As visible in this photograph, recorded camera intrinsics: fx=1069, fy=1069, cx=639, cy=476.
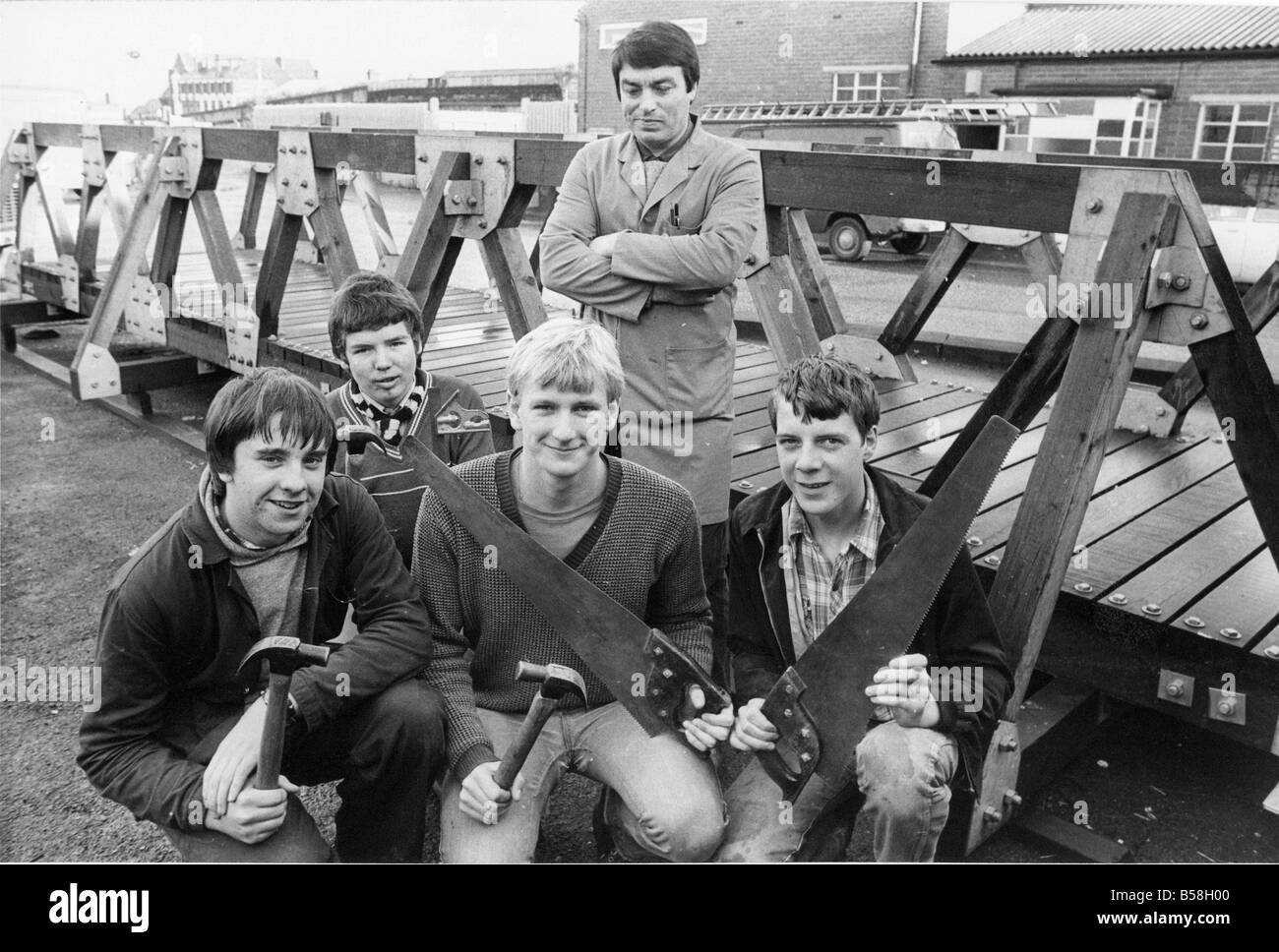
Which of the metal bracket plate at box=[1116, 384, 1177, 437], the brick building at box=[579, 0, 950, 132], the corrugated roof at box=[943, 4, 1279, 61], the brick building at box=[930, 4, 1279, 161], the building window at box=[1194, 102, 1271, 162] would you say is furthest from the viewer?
the brick building at box=[579, 0, 950, 132]

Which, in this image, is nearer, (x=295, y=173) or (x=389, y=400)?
(x=389, y=400)

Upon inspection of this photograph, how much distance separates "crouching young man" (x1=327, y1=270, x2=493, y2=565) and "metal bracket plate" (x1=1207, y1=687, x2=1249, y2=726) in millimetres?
1945

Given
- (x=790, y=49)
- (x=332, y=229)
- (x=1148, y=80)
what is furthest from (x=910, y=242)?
(x=332, y=229)

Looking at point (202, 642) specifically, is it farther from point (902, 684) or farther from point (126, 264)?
point (126, 264)

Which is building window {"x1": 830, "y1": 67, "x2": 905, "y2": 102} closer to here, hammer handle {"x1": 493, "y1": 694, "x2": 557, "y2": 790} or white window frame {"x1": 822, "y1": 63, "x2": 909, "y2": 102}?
white window frame {"x1": 822, "y1": 63, "x2": 909, "y2": 102}

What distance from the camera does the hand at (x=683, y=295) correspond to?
2.99 meters

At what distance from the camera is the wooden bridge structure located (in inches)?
92.3

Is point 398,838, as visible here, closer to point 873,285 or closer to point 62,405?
point 62,405

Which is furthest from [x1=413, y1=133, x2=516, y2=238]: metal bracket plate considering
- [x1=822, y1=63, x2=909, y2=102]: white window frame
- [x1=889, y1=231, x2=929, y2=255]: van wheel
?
[x1=822, y1=63, x2=909, y2=102]: white window frame

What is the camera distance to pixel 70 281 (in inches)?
309

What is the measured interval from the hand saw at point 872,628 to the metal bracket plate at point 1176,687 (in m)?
1.05

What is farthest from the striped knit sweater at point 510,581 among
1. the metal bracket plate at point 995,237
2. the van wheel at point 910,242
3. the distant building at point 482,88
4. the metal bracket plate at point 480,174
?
the distant building at point 482,88

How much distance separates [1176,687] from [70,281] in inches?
308
